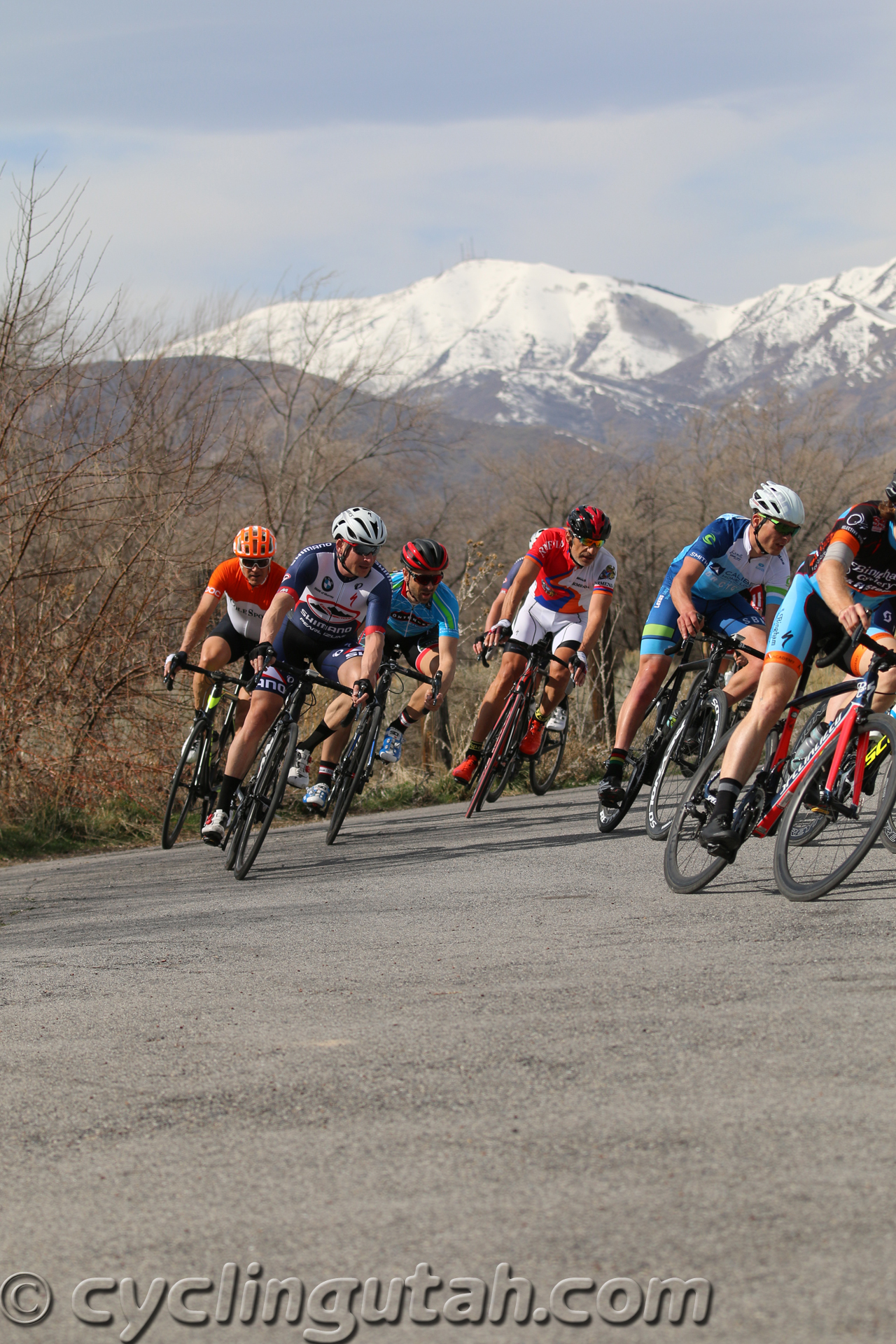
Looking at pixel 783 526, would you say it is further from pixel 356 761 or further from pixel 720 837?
pixel 356 761

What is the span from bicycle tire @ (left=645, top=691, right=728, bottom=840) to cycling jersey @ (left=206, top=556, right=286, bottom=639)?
3581 mm

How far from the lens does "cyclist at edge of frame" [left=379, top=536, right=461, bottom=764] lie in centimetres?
979

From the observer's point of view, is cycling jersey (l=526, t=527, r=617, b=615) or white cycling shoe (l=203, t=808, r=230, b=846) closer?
white cycling shoe (l=203, t=808, r=230, b=846)

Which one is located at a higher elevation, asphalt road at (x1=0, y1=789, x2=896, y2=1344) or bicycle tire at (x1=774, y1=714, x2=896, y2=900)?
bicycle tire at (x1=774, y1=714, x2=896, y2=900)

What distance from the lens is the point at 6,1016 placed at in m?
5.07

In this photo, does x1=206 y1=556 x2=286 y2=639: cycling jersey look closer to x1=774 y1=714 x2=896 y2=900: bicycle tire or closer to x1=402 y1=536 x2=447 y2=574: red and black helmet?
x1=402 y1=536 x2=447 y2=574: red and black helmet

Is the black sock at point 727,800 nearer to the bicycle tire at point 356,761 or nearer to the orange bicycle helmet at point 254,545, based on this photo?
the bicycle tire at point 356,761

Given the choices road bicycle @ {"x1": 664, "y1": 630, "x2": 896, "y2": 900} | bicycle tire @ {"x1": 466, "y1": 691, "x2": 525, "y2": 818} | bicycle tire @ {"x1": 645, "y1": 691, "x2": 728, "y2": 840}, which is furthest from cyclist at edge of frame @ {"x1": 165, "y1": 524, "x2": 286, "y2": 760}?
road bicycle @ {"x1": 664, "y1": 630, "x2": 896, "y2": 900}

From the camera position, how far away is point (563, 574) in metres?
10.6

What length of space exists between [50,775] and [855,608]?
7.46 metres

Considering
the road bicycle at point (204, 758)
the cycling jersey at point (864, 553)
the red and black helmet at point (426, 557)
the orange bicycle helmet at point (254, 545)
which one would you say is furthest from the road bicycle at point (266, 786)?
the cycling jersey at point (864, 553)

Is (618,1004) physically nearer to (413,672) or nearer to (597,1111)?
(597,1111)

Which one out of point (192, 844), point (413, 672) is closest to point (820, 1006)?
point (413, 672)

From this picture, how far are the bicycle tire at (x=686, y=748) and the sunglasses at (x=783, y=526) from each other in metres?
1.07
